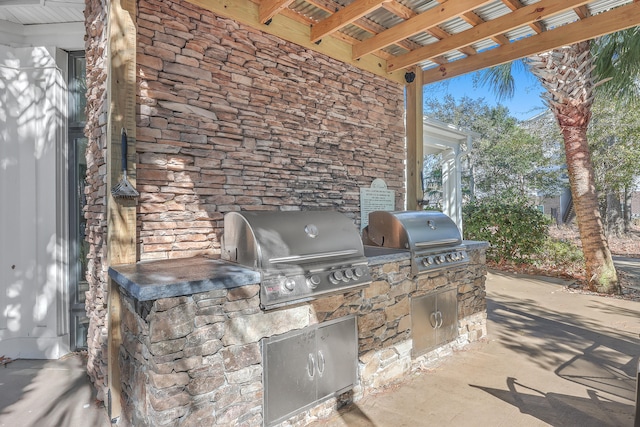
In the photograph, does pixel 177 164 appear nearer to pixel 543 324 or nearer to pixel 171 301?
pixel 171 301

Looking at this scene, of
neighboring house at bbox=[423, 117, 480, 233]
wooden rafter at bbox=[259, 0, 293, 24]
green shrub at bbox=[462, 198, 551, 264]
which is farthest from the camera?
green shrub at bbox=[462, 198, 551, 264]

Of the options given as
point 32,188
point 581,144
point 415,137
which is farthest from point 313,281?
point 581,144

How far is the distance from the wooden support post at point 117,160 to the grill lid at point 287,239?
0.73 metres

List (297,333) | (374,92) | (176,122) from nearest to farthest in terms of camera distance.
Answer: (297,333) < (176,122) < (374,92)

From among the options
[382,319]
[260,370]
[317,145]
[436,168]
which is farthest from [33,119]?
[436,168]

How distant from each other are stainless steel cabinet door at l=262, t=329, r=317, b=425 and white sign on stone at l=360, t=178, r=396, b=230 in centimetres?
214

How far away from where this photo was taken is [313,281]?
96.6 inches

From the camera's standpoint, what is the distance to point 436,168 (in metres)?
17.0

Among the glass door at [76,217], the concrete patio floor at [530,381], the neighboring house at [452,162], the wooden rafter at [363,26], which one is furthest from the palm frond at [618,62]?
the glass door at [76,217]

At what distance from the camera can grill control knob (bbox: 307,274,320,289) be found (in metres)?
2.44

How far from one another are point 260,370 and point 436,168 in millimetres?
16209

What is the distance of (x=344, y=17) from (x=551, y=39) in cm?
229

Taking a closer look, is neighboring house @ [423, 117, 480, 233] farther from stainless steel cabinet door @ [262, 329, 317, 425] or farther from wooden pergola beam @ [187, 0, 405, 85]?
stainless steel cabinet door @ [262, 329, 317, 425]

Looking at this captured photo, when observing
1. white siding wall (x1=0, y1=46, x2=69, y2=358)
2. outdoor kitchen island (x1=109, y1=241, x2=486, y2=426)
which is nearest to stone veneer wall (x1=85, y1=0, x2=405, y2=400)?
outdoor kitchen island (x1=109, y1=241, x2=486, y2=426)
